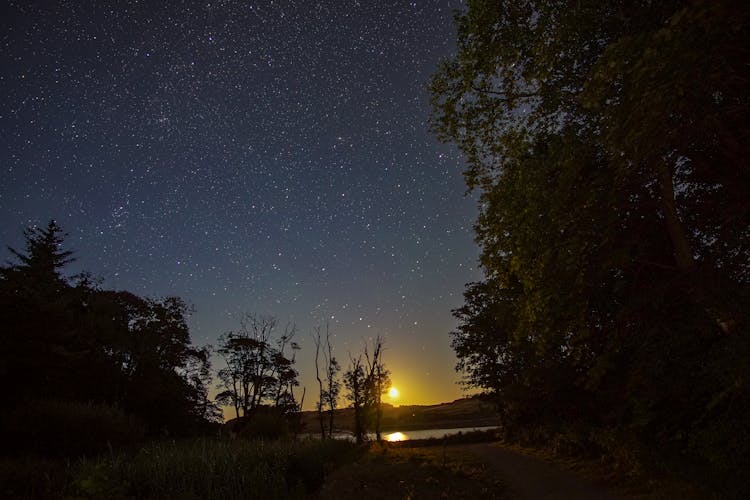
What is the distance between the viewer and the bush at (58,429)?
45.9 feet

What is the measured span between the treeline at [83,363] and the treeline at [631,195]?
15.5 metres

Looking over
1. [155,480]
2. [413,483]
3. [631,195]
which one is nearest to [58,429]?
[155,480]

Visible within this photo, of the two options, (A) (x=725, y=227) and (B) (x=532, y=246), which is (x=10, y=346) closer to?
(B) (x=532, y=246)

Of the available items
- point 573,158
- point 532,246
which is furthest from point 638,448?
point 573,158

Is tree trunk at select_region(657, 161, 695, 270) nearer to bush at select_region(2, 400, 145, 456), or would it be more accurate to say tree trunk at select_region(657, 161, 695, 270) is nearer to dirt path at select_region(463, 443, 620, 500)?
dirt path at select_region(463, 443, 620, 500)

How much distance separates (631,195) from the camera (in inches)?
376

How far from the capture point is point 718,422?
28.3ft

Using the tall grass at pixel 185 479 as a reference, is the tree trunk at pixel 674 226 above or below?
above

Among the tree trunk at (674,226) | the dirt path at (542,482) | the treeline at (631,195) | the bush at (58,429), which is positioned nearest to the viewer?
the treeline at (631,195)

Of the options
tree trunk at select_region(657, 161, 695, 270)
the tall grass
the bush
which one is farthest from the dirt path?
the bush

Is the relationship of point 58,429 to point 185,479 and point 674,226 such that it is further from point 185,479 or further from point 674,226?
point 674,226

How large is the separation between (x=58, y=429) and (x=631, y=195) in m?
18.4

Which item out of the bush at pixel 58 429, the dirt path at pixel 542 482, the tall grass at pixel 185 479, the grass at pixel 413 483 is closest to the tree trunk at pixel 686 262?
the dirt path at pixel 542 482

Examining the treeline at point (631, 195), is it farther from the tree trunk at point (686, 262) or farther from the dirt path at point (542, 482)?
the dirt path at point (542, 482)
